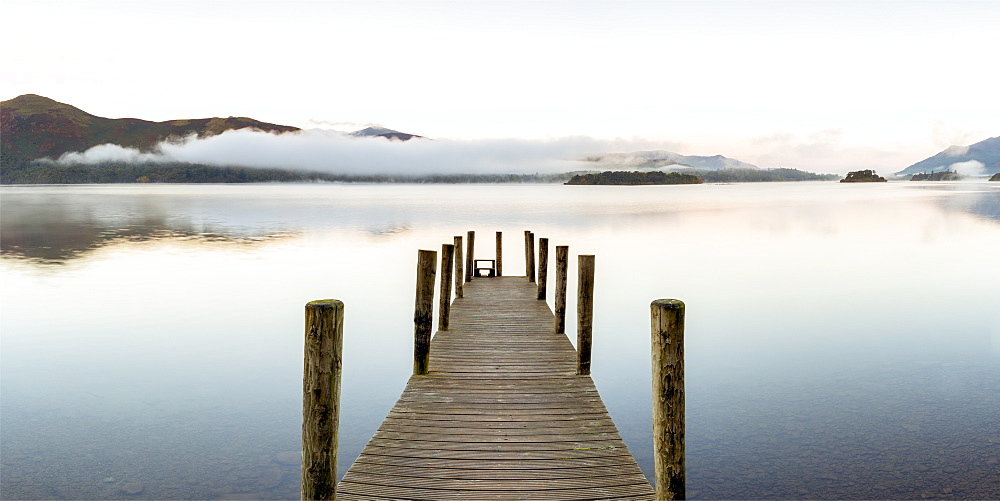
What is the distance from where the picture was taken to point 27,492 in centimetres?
843

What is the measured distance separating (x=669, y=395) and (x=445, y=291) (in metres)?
8.51

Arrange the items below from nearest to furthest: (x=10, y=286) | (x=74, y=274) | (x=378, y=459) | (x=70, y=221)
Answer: (x=378, y=459), (x=10, y=286), (x=74, y=274), (x=70, y=221)

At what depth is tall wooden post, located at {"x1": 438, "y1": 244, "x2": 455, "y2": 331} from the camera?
13.5 m

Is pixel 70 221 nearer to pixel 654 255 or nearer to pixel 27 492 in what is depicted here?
pixel 654 255

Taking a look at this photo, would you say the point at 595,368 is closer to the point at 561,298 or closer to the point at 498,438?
the point at 561,298

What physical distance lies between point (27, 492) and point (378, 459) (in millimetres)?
5315

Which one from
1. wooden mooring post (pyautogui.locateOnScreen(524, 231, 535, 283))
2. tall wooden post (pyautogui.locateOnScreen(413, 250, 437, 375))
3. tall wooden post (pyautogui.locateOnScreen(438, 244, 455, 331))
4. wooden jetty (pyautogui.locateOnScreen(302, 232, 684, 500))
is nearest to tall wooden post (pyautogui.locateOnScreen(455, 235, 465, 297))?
wooden mooring post (pyautogui.locateOnScreen(524, 231, 535, 283))

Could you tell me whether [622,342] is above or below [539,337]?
below

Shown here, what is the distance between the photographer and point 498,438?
24.2 feet

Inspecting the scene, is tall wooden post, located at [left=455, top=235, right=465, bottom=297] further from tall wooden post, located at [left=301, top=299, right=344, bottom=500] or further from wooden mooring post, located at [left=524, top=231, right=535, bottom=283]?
tall wooden post, located at [left=301, top=299, right=344, bottom=500]

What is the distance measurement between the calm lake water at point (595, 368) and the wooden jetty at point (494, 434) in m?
1.88

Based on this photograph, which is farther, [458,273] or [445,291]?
[458,273]

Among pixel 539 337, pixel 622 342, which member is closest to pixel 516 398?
pixel 539 337

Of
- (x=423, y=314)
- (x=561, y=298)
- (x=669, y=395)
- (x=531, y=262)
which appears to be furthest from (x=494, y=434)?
(x=531, y=262)
